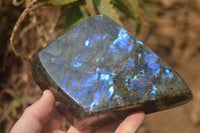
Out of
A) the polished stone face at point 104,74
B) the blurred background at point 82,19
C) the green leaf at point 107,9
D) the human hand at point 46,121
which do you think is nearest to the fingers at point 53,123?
the human hand at point 46,121

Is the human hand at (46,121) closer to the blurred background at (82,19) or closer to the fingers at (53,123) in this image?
the fingers at (53,123)

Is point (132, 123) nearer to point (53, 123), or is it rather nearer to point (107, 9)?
point (53, 123)

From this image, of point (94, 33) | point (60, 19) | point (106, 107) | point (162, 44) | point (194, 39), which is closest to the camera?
point (106, 107)

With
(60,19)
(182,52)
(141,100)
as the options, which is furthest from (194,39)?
(141,100)

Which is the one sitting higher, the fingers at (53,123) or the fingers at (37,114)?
the fingers at (37,114)

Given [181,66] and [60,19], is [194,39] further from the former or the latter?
[60,19]

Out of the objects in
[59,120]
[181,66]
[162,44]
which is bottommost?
[181,66]

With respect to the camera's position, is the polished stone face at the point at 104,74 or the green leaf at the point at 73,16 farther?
the green leaf at the point at 73,16
